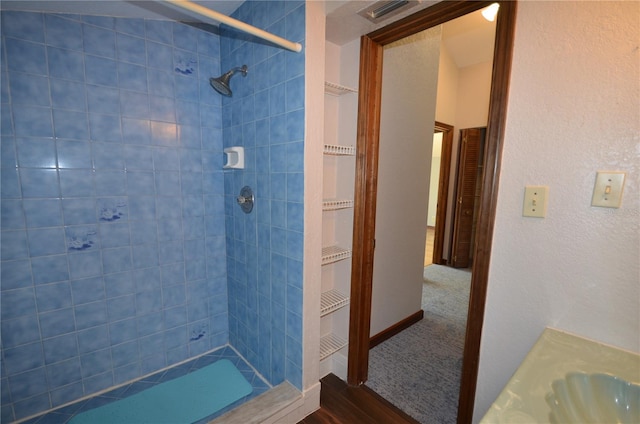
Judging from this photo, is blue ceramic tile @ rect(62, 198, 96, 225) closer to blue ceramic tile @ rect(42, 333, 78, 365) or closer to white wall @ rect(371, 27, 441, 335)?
blue ceramic tile @ rect(42, 333, 78, 365)

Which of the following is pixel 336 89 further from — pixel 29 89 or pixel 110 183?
pixel 29 89

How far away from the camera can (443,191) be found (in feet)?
14.2

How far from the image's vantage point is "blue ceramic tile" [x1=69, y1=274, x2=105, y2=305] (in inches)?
61.1

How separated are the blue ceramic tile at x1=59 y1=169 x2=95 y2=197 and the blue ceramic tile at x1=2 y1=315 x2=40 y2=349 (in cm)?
69

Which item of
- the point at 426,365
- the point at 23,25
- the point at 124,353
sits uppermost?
the point at 23,25

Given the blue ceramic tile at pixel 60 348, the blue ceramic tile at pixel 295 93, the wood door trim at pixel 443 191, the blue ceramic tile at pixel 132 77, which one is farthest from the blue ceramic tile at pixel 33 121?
the wood door trim at pixel 443 191

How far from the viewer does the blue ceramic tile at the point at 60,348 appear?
1.50 meters

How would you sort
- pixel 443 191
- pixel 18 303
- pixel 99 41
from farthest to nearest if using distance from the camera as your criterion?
pixel 443 191
pixel 99 41
pixel 18 303

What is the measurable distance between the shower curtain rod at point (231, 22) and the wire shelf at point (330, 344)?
68.5 inches

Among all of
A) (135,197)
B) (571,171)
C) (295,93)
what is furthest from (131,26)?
(571,171)

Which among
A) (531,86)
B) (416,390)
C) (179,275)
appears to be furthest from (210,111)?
(416,390)

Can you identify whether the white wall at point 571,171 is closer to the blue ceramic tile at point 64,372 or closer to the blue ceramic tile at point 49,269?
the blue ceramic tile at point 49,269

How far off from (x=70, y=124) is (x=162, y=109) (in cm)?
47

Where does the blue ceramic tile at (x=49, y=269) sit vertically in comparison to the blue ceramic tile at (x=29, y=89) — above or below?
below
